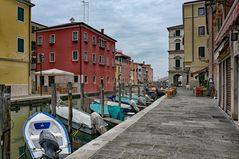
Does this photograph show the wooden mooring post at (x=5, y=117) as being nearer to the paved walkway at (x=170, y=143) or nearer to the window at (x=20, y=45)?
the paved walkway at (x=170, y=143)

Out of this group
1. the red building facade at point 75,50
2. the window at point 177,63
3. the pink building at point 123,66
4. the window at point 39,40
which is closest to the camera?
the red building facade at point 75,50

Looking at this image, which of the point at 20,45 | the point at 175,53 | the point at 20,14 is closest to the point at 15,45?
the point at 20,45

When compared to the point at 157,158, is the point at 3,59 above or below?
above

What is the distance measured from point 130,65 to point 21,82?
59444 mm

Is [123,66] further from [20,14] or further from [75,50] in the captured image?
[20,14]

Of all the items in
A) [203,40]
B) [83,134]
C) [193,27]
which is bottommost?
[83,134]

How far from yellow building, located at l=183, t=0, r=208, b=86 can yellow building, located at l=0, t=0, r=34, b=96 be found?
21.5 metres

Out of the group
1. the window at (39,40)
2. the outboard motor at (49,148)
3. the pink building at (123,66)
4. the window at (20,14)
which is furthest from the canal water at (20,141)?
the pink building at (123,66)

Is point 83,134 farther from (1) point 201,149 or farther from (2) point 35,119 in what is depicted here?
(1) point 201,149

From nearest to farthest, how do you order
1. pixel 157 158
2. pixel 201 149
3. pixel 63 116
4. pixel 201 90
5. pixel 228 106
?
pixel 157 158, pixel 201 149, pixel 228 106, pixel 63 116, pixel 201 90

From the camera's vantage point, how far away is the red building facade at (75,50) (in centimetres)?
3077

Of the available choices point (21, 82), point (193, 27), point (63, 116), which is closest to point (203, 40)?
point (193, 27)

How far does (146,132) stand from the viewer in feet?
22.3

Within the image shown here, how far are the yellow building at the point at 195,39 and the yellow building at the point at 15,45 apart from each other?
21.5m
